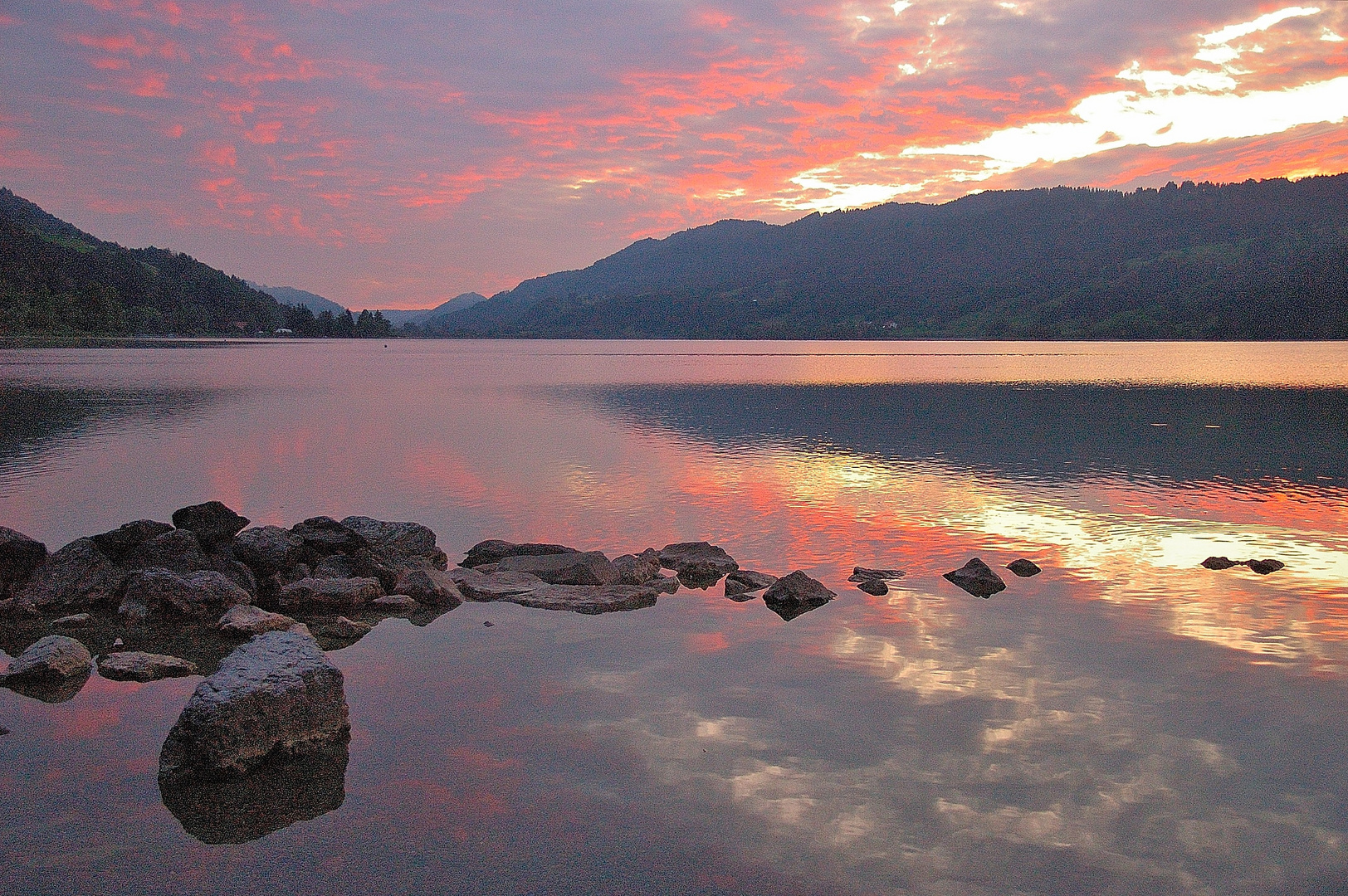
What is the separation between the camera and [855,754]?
1233cm

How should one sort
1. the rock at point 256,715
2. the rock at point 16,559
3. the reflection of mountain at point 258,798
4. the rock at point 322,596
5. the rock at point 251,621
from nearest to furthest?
the reflection of mountain at point 258,798 → the rock at point 256,715 → the rock at point 251,621 → the rock at point 322,596 → the rock at point 16,559

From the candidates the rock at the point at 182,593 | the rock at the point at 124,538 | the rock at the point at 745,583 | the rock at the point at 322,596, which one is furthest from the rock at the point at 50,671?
the rock at the point at 745,583

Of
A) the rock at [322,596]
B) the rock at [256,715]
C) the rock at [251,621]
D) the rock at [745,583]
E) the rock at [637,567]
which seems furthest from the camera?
the rock at [637,567]

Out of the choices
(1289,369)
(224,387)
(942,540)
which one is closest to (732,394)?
(224,387)

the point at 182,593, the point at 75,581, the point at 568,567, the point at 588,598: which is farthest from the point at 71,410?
the point at 588,598

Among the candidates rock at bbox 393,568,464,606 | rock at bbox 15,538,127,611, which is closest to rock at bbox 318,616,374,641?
rock at bbox 393,568,464,606

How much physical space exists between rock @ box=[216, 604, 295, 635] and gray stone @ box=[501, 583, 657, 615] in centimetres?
459

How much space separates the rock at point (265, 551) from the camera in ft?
70.3

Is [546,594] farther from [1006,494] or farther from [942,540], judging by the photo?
[1006,494]

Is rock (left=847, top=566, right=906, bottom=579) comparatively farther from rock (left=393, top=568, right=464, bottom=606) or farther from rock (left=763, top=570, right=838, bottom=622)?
rock (left=393, top=568, right=464, bottom=606)

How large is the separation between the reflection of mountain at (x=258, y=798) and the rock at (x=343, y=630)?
18.1 ft

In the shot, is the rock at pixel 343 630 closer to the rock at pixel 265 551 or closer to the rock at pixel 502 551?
the rock at pixel 265 551

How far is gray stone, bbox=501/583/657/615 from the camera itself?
65.1 feet

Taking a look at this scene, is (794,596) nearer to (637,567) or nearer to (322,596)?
(637,567)
